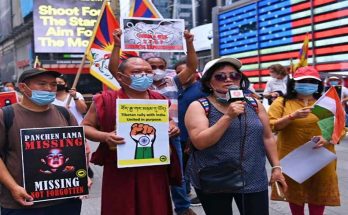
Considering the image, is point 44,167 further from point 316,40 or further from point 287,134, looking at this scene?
point 316,40

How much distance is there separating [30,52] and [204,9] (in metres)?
14.8

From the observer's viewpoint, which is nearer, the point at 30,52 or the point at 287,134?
the point at 287,134

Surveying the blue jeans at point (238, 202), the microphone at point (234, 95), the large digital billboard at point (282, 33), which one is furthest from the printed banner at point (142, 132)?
the large digital billboard at point (282, 33)

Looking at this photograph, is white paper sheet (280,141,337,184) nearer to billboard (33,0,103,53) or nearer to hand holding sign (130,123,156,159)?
hand holding sign (130,123,156,159)

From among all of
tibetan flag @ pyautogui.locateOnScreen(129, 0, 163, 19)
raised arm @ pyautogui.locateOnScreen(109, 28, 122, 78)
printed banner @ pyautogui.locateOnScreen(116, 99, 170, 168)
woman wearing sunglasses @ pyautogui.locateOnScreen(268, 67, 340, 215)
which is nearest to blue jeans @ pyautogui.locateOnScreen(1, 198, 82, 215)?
printed banner @ pyautogui.locateOnScreen(116, 99, 170, 168)

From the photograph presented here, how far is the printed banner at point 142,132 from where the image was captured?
316cm

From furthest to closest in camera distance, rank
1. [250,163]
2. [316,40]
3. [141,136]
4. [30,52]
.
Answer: [30,52], [316,40], [141,136], [250,163]

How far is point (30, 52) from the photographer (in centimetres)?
3956

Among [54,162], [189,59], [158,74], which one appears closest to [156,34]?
[158,74]

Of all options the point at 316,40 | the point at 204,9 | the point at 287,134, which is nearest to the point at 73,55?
the point at 204,9

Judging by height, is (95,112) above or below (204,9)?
below

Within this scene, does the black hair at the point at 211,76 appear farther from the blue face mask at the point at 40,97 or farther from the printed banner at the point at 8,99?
the printed banner at the point at 8,99

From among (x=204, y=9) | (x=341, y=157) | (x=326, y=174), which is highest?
(x=204, y=9)

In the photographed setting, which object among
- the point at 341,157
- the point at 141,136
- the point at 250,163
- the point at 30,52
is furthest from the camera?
the point at 30,52
